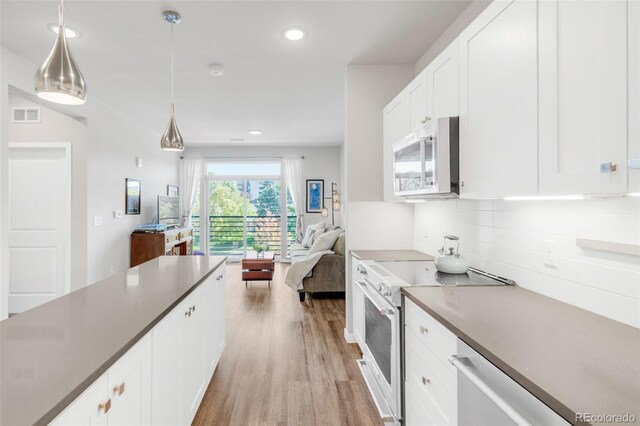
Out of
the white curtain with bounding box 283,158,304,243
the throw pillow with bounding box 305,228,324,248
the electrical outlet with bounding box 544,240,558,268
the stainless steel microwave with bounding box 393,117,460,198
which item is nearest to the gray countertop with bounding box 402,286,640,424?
the electrical outlet with bounding box 544,240,558,268

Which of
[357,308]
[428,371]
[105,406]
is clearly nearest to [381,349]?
[428,371]

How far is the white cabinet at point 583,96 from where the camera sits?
917 mm

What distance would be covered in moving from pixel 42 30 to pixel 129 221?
129 inches

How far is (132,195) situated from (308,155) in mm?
3817

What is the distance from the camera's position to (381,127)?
3195mm

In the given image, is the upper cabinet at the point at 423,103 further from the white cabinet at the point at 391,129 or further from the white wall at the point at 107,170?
the white wall at the point at 107,170

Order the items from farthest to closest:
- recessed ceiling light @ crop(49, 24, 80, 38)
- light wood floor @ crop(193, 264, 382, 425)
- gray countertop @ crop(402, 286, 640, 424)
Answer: recessed ceiling light @ crop(49, 24, 80, 38), light wood floor @ crop(193, 264, 382, 425), gray countertop @ crop(402, 286, 640, 424)

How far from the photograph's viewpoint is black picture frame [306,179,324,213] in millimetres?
7730

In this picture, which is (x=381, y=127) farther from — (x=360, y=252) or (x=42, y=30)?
(x=42, y=30)

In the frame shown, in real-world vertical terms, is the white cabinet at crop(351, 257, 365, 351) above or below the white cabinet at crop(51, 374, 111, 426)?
below

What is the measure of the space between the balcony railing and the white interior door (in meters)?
3.62

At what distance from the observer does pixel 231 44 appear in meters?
2.82

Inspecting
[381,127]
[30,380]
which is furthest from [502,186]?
[381,127]

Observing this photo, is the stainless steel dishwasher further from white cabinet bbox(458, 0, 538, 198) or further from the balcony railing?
the balcony railing
